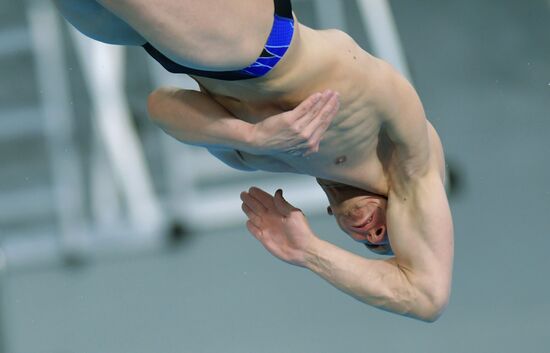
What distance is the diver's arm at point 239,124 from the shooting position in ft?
6.44

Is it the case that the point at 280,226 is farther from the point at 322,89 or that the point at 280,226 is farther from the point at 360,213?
the point at 322,89

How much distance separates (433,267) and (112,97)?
2.11 m

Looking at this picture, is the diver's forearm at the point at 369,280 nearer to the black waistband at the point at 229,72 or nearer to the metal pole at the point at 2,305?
the black waistband at the point at 229,72

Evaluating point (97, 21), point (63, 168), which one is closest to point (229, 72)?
point (97, 21)

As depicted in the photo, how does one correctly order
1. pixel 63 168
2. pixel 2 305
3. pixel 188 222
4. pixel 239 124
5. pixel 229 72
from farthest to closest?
1. pixel 63 168
2. pixel 188 222
3. pixel 2 305
4. pixel 239 124
5. pixel 229 72

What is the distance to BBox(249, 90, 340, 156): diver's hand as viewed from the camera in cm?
196

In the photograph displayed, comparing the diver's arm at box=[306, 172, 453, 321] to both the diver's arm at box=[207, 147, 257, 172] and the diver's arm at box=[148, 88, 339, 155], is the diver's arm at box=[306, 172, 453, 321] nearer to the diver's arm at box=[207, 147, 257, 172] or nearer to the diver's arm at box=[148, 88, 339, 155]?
the diver's arm at box=[207, 147, 257, 172]

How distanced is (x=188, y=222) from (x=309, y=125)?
2214mm

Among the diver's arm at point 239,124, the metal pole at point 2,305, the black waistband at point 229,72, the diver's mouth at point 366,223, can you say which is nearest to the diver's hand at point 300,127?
the diver's arm at point 239,124

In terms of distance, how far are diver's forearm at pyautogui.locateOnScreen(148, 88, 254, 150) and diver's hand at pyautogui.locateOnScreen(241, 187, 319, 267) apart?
0.99ft

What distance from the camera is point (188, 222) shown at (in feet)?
13.6

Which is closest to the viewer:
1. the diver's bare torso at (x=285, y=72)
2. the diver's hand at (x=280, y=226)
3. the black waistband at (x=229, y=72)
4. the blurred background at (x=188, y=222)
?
the diver's bare torso at (x=285, y=72)

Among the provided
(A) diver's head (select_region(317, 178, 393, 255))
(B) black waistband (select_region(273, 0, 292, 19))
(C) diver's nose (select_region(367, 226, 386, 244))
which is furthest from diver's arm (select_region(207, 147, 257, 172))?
(B) black waistband (select_region(273, 0, 292, 19))

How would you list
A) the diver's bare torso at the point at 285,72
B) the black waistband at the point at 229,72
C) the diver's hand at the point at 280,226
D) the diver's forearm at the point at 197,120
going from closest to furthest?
the diver's bare torso at the point at 285,72
the black waistband at the point at 229,72
the diver's forearm at the point at 197,120
the diver's hand at the point at 280,226
